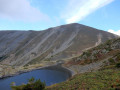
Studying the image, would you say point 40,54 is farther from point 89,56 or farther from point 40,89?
point 40,89

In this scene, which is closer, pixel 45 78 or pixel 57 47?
pixel 45 78

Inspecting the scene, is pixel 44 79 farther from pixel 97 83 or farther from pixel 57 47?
pixel 57 47

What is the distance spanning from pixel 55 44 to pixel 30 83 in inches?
5553

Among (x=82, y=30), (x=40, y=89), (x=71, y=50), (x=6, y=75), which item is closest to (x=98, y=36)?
(x=82, y=30)

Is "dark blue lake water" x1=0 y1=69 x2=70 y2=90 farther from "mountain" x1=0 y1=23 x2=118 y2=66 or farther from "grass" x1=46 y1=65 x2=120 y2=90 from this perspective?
"mountain" x1=0 y1=23 x2=118 y2=66

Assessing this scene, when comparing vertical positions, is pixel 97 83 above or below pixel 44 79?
above

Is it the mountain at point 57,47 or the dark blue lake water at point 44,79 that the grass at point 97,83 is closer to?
the dark blue lake water at point 44,79

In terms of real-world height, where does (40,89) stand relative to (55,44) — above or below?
below

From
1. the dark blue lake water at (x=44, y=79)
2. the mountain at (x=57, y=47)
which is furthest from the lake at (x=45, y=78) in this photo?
the mountain at (x=57, y=47)

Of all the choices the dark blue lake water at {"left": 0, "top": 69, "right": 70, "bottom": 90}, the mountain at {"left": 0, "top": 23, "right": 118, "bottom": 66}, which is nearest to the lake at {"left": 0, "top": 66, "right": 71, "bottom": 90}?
the dark blue lake water at {"left": 0, "top": 69, "right": 70, "bottom": 90}

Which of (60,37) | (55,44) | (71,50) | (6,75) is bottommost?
(6,75)

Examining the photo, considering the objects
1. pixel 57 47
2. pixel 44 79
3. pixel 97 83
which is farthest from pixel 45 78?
pixel 57 47

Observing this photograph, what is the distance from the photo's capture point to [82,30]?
629 ft

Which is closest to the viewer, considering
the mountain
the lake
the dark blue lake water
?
the dark blue lake water
